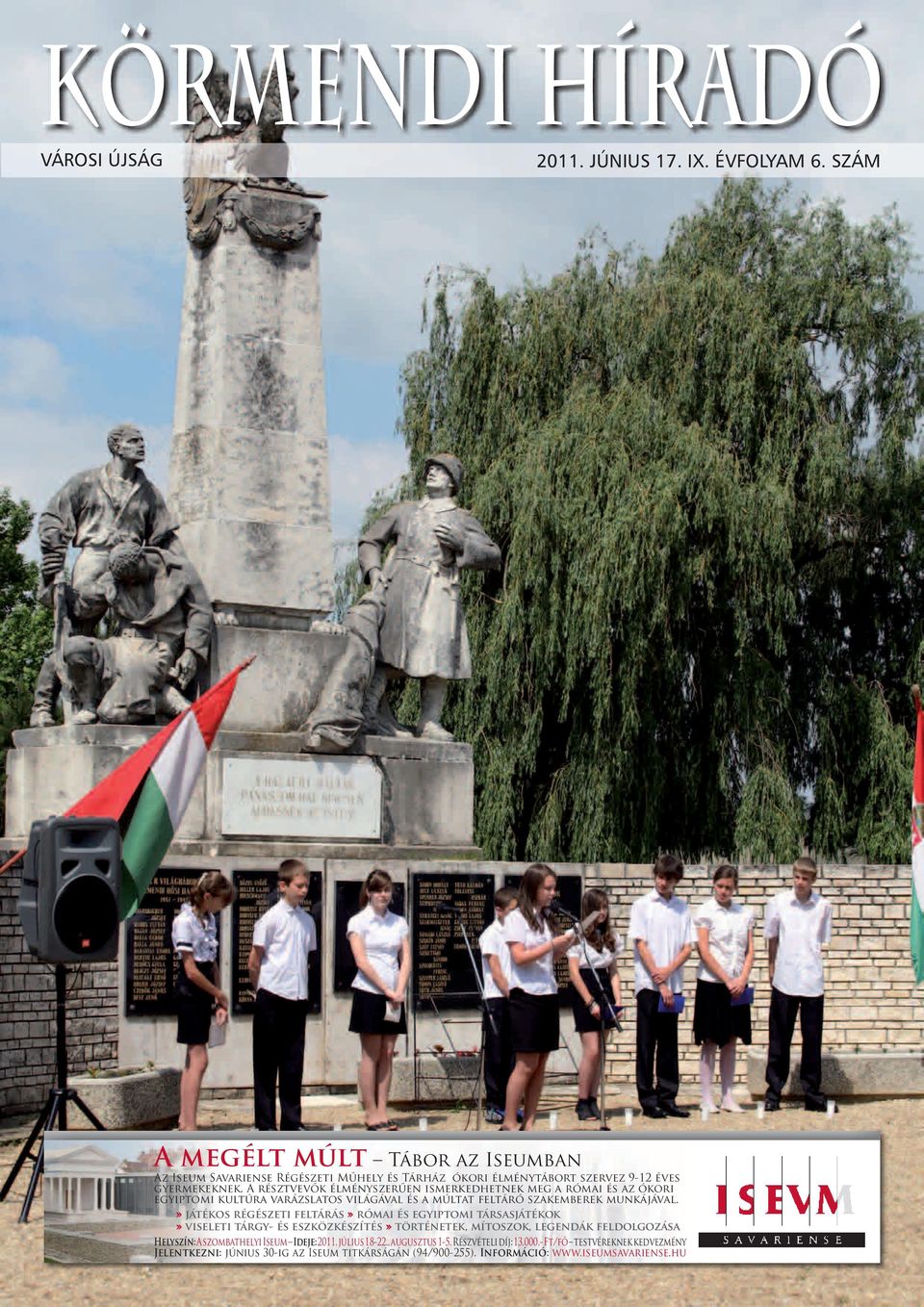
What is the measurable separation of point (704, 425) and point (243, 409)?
8881 mm

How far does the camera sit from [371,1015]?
436 inches

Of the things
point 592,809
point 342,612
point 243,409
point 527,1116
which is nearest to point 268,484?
point 243,409

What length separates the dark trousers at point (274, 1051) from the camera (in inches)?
413

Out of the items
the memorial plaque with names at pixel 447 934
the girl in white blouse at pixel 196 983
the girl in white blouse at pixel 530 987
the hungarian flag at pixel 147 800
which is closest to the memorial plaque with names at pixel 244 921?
the memorial plaque with names at pixel 447 934

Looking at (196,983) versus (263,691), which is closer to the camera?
(196,983)

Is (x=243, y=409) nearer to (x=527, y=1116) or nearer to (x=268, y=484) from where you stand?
(x=268, y=484)

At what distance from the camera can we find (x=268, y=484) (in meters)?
14.8

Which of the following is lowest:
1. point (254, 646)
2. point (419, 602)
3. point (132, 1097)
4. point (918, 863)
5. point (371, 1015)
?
point (132, 1097)

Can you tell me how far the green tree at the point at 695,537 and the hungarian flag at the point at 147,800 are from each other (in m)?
11.8

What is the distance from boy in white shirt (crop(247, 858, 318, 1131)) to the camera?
10539 millimetres

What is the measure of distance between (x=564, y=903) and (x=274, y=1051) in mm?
5163

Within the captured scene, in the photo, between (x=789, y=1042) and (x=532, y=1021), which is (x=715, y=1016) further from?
(x=532, y=1021)

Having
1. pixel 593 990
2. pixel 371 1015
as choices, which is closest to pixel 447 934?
pixel 593 990

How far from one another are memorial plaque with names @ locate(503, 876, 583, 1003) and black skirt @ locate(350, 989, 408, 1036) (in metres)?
3.67
